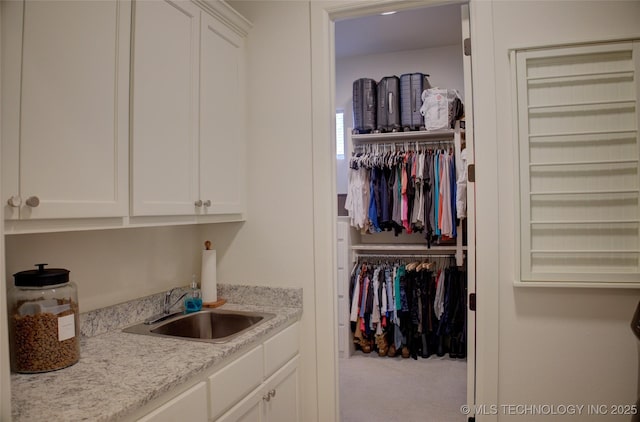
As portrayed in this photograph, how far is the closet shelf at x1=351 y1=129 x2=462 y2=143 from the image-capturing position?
12.2 ft

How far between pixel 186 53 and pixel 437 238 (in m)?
2.81

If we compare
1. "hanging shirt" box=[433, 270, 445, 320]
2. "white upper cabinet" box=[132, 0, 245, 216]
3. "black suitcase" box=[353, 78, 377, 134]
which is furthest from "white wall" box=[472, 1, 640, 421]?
"black suitcase" box=[353, 78, 377, 134]

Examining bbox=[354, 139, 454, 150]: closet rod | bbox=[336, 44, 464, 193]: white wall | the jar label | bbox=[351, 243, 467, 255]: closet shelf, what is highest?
bbox=[336, 44, 464, 193]: white wall

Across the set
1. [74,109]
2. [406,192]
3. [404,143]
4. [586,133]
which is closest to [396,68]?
[404,143]

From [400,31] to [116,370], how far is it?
3530 mm

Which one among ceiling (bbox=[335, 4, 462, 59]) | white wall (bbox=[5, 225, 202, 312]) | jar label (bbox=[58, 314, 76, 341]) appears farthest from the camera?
ceiling (bbox=[335, 4, 462, 59])

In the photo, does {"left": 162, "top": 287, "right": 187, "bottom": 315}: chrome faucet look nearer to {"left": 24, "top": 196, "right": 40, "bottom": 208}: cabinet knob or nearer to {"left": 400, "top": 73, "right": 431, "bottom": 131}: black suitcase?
{"left": 24, "top": 196, "right": 40, "bottom": 208}: cabinet knob

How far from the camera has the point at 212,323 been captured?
79.3 inches

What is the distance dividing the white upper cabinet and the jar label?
15.5 inches

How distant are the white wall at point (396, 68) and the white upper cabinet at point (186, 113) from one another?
2114 millimetres

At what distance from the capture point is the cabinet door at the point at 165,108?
1.46 meters

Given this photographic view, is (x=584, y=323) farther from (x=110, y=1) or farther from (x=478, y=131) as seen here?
Answer: (x=110, y=1)

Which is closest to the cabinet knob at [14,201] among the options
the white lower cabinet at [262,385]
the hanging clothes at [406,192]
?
the white lower cabinet at [262,385]

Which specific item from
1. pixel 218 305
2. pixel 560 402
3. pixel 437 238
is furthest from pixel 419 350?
pixel 218 305
